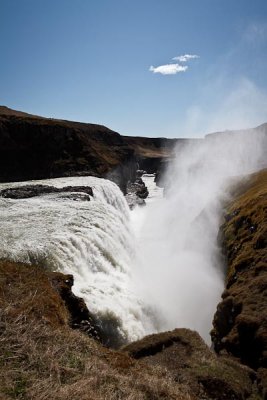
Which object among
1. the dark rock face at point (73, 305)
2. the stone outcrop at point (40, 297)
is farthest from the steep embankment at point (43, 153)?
the stone outcrop at point (40, 297)

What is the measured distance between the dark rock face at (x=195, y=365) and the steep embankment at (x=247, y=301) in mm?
1213

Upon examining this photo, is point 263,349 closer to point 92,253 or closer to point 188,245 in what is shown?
point 92,253

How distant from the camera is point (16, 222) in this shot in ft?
95.1

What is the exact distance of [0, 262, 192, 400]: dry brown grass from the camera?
6.56m

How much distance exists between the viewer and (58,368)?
7.30m

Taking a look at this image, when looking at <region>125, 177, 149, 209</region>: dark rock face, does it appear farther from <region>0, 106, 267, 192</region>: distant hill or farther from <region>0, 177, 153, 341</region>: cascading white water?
<region>0, 177, 153, 341</region>: cascading white water

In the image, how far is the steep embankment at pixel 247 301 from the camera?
15758 millimetres

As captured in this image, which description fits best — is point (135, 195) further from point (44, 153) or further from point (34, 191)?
point (34, 191)

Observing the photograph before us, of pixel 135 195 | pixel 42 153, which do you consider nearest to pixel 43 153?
pixel 42 153

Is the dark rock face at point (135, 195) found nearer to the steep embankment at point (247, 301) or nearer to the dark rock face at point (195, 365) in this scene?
the steep embankment at point (247, 301)

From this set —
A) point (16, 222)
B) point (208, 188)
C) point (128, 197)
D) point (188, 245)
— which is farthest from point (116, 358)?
point (128, 197)

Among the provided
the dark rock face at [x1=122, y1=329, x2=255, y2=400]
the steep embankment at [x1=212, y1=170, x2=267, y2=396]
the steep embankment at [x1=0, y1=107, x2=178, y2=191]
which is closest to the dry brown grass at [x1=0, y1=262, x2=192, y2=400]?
the dark rock face at [x1=122, y1=329, x2=255, y2=400]

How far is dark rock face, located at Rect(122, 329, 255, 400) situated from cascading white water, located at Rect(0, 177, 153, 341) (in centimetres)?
537

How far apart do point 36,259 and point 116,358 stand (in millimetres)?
12846
